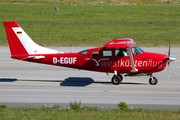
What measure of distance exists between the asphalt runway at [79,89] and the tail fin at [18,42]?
5.74ft

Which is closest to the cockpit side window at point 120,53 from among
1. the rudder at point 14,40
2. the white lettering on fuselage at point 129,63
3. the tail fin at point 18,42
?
the white lettering on fuselage at point 129,63

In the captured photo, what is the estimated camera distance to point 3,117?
1002cm

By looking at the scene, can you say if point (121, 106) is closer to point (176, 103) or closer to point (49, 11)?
point (176, 103)

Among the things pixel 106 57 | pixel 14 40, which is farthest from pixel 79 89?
pixel 14 40

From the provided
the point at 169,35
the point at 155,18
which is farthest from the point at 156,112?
the point at 155,18

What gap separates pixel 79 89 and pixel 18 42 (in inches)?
174

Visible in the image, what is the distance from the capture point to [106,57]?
1568 cm

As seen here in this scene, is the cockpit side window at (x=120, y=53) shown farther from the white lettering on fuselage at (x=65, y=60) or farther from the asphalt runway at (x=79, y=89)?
the white lettering on fuselage at (x=65, y=60)

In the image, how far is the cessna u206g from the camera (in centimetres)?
1532

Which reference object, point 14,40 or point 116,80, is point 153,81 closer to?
point 116,80

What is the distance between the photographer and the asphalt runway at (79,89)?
12.9 m

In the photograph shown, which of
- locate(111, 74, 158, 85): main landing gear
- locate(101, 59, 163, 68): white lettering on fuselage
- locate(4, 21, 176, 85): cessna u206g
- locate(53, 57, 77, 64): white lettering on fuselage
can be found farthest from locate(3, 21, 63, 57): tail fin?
locate(111, 74, 158, 85): main landing gear

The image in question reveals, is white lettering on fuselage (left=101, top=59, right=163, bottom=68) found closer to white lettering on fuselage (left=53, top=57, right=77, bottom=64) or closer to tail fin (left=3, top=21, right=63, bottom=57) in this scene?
white lettering on fuselage (left=53, top=57, right=77, bottom=64)

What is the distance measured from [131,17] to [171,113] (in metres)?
39.2
